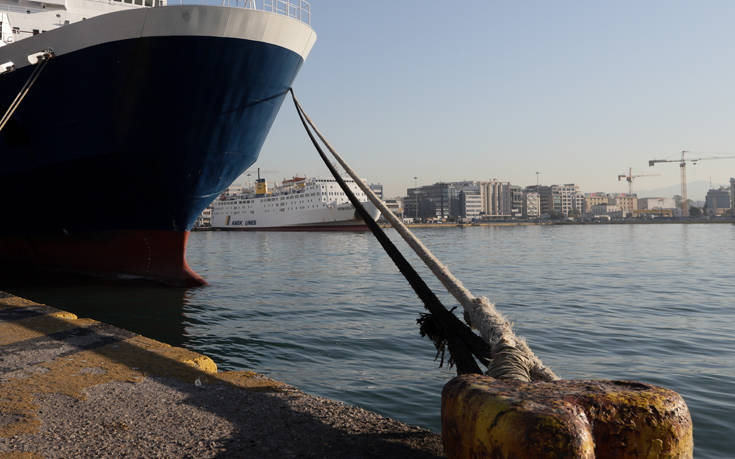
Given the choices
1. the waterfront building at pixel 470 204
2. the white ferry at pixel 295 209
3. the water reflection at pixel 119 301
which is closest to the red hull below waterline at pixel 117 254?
the water reflection at pixel 119 301

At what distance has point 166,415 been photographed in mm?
3221

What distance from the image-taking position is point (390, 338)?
7.91 metres

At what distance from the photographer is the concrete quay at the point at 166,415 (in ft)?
9.01

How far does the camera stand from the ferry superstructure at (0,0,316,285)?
9992mm

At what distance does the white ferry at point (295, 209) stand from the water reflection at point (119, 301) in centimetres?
5359

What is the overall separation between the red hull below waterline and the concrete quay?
7559 mm

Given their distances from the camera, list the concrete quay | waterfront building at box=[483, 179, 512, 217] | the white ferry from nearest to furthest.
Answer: the concrete quay, the white ferry, waterfront building at box=[483, 179, 512, 217]

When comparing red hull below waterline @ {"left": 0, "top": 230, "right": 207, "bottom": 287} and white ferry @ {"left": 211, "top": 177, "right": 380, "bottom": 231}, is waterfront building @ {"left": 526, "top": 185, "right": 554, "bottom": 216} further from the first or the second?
red hull below waterline @ {"left": 0, "top": 230, "right": 207, "bottom": 287}

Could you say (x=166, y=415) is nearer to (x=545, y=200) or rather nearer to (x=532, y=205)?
(x=532, y=205)

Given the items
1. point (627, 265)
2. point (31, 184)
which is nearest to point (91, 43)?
point (31, 184)

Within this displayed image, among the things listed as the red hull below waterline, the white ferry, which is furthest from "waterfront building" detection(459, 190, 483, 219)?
the red hull below waterline

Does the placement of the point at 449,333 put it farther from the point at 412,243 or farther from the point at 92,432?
the point at 92,432

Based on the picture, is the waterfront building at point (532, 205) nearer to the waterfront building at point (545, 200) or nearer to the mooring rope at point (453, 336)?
the waterfront building at point (545, 200)

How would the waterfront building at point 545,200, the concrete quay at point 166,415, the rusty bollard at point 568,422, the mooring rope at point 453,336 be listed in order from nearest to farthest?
the rusty bollard at point 568,422 → the concrete quay at point 166,415 → the mooring rope at point 453,336 → the waterfront building at point 545,200
